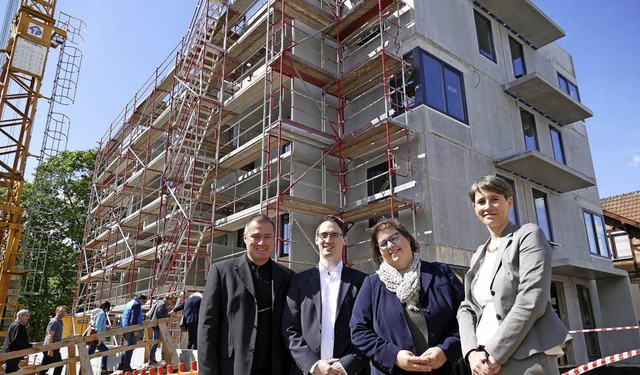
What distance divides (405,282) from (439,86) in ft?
36.2

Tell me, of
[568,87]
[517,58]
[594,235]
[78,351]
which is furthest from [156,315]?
[568,87]

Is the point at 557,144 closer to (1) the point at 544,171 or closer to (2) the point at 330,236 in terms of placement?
(1) the point at 544,171

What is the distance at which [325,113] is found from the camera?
1409cm

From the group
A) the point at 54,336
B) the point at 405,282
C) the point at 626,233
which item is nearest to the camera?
the point at 405,282

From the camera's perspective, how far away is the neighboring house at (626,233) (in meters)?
21.0

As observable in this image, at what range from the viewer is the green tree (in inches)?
1154

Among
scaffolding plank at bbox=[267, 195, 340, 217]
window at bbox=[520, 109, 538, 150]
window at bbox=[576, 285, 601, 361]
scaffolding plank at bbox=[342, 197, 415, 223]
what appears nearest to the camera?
scaffolding plank at bbox=[342, 197, 415, 223]

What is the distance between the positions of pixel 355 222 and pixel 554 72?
1288 cm

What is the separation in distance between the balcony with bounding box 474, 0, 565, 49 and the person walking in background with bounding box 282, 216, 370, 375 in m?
15.0

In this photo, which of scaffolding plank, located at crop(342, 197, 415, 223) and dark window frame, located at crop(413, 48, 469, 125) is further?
dark window frame, located at crop(413, 48, 469, 125)

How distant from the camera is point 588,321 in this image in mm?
15828

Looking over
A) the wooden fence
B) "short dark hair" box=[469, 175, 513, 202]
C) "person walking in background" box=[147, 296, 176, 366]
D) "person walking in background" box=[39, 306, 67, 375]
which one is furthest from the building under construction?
"short dark hair" box=[469, 175, 513, 202]

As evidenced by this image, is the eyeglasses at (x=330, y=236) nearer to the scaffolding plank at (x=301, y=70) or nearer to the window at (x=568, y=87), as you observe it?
the scaffolding plank at (x=301, y=70)

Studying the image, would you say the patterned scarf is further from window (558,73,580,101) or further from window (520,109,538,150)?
window (558,73,580,101)
